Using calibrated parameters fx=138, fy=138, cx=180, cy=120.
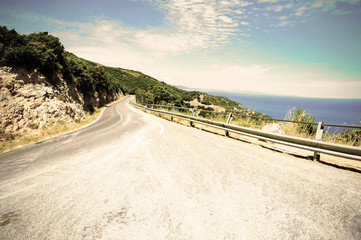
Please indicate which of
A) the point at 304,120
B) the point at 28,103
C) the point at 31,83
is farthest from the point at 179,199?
the point at 31,83

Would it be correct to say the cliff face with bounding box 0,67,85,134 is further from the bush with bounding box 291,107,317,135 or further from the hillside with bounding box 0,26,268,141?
the bush with bounding box 291,107,317,135

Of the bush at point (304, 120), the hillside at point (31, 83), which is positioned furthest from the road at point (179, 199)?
the hillside at point (31, 83)

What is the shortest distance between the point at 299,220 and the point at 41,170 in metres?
5.75

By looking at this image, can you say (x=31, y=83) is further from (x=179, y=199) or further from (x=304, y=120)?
(x=304, y=120)

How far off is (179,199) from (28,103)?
56.1ft

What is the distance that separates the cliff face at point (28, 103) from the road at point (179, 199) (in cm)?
1018

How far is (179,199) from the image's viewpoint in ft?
8.12

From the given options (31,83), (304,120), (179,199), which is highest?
(31,83)

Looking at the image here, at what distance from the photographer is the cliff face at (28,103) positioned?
10688 mm

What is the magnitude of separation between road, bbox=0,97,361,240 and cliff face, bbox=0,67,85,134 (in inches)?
401

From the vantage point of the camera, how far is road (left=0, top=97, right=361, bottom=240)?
74.0 inches

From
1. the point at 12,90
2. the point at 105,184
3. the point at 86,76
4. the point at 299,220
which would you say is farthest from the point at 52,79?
the point at 299,220

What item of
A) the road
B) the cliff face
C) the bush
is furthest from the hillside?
the road

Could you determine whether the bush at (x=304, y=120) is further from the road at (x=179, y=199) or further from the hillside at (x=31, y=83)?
the road at (x=179, y=199)
